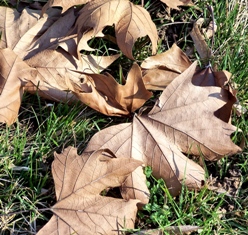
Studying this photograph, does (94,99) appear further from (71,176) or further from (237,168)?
(237,168)

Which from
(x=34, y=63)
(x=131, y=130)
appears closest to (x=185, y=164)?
(x=131, y=130)

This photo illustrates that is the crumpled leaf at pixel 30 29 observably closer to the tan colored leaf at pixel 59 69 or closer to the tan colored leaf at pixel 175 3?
the tan colored leaf at pixel 59 69

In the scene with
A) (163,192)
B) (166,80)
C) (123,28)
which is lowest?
(163,192)

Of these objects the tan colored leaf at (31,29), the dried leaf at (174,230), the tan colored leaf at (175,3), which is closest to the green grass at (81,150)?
the dried leaf at (174,230)

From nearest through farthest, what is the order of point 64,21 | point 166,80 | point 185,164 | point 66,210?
1. point 66,210
2. point 185,164
3. point 166,80
4. point 64,21

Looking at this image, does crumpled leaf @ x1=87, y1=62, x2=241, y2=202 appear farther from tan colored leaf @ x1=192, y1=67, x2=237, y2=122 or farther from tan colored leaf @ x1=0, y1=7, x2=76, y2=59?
tan colored leaf @ x1=0, y1=7, x2=76, y2=59

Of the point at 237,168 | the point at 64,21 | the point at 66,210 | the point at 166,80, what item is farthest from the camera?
the point at 64,21
